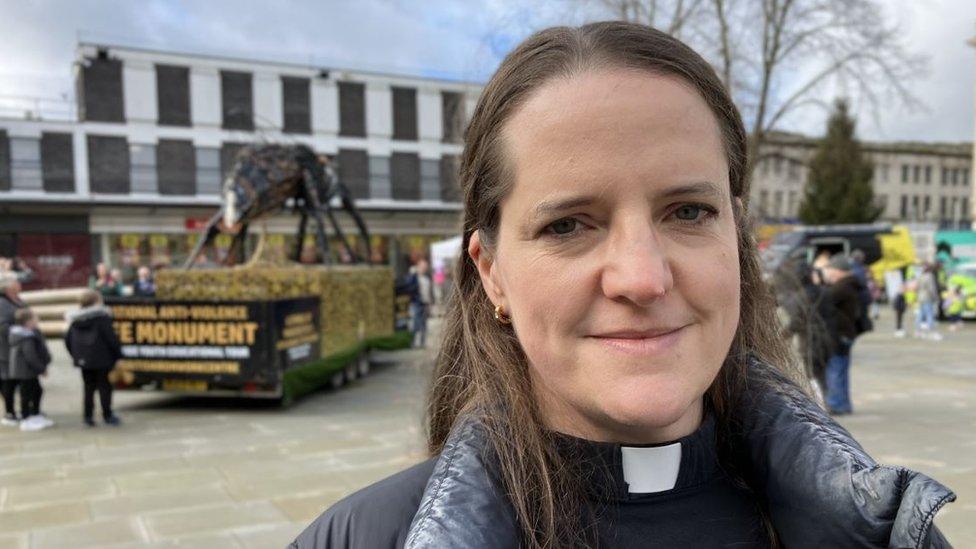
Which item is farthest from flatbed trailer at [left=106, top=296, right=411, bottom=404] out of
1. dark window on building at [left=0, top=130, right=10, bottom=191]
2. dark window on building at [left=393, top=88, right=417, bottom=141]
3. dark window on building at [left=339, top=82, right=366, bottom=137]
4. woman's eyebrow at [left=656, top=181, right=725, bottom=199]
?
dark window on building at [left=393, top=88, right=417, bottom=141]

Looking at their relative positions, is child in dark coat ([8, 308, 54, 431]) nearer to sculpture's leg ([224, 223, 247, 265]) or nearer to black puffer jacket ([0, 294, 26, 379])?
black puffer jacket ([0, 294, 26, 379])

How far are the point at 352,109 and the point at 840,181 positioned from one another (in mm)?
31764

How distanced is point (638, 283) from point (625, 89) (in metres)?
0.28

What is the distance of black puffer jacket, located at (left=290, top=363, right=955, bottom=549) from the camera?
35.6 inches

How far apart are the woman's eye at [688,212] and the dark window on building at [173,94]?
1269 inches

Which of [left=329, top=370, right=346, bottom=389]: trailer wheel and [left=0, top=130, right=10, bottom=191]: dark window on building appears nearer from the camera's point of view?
[left=329, top=370, right=346, bottom=389]: trailer wheel

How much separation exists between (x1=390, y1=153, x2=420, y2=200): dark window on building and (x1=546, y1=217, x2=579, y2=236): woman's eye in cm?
3294

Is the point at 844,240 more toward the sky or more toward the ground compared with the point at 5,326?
more toward the sky

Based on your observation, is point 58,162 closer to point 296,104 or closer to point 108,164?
point 108,164

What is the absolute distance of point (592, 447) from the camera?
1.06 metres

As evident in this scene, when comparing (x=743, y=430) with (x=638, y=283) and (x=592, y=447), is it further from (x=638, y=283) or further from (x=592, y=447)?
(x=638, y=283)

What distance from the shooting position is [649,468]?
105cm

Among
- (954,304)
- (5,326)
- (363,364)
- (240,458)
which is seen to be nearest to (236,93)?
(363,364)

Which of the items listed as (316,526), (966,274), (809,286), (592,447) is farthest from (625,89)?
(966,274)
